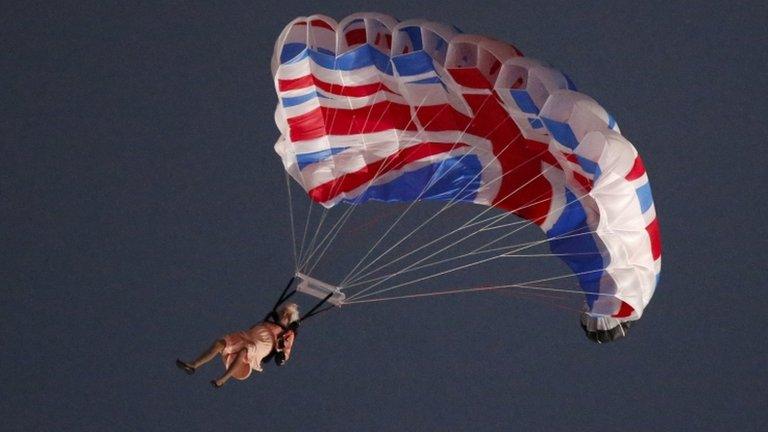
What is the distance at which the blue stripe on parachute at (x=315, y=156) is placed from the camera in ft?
25.5

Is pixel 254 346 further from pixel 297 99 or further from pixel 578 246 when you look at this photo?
pixel 578 246

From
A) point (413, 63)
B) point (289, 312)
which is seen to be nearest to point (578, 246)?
point (413, 63)

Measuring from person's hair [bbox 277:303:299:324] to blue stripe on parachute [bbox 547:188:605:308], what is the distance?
1331mm

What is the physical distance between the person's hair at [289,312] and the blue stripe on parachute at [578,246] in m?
1.33

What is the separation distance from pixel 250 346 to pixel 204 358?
0.27 meters

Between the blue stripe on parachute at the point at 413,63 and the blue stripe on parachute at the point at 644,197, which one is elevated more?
the blue stripe on parachute at the point at 413,63

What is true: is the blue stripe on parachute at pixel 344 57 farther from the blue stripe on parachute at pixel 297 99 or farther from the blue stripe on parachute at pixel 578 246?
the blue stripe on parachute at pixel 578 246

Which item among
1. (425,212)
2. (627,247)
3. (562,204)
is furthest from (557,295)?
(425,212)

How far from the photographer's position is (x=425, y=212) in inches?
449

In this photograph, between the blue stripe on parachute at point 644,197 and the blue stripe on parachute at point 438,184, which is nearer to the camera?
the blue stripe on parachute at point 644,197

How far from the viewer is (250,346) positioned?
6.86 meters

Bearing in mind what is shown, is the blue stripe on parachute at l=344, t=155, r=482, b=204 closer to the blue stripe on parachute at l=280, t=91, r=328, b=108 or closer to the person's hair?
the blue stripe on parachute at l=280, t=91, r=328, b=108

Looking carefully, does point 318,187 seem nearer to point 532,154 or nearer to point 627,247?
point 532,154

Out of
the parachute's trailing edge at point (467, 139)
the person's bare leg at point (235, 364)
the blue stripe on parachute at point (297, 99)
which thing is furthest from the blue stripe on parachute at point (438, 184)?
the person's bare leg at point (235, 364)
